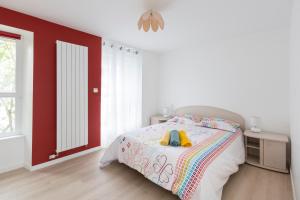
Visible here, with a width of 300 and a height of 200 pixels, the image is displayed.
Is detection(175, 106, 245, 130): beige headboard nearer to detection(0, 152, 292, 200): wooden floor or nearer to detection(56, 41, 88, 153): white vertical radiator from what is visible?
detection(0, 152, 292, 200): wooden floor

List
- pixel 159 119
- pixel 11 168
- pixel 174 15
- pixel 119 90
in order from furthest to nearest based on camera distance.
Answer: pixel 159 119 < pixel 119 90 < pixel 11 168 < pixel 174 15

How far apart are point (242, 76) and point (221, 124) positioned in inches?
43.3

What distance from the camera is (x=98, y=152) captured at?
334 cm

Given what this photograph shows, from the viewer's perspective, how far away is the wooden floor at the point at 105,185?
1943 millimetres

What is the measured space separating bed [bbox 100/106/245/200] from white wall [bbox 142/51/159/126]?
168 centimetres

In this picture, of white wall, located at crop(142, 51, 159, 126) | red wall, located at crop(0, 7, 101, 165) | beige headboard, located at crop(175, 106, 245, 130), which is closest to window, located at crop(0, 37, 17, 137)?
red wall, located at crop(0, 7, 101, 165)

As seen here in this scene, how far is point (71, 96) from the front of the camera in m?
2.88

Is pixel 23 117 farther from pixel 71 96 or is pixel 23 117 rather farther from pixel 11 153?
pixel 71 96

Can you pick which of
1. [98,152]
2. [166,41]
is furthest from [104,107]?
[166,41]

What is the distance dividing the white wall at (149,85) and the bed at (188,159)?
168cm

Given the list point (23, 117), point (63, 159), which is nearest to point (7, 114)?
point (23, 117)

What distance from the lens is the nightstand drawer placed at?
2504mm

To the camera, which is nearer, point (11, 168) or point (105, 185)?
point (105, 185)

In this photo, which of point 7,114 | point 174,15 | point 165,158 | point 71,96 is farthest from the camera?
point 71,96
